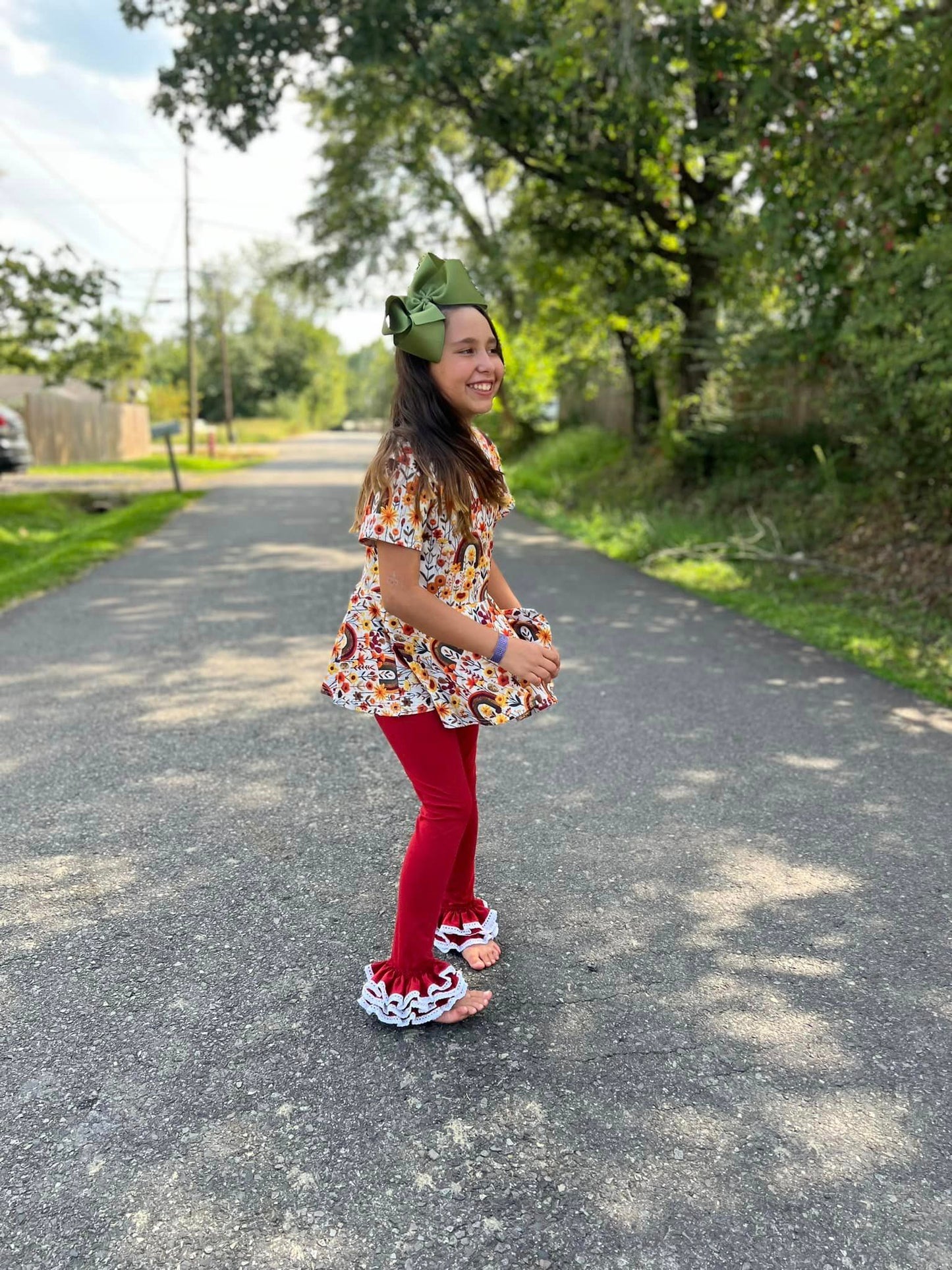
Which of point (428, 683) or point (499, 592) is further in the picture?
point (499, 592)

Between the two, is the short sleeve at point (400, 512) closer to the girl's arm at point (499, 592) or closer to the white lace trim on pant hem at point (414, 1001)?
the girl's arm at point (499, 592)

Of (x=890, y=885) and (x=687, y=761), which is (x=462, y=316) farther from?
(x=687, y=761)

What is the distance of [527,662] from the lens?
2416 mm

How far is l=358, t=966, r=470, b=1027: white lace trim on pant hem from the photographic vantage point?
2586 mm

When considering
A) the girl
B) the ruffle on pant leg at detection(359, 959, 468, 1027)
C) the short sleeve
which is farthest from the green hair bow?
the ruffle on pant leg at detection(359, 959, 468, 1027)

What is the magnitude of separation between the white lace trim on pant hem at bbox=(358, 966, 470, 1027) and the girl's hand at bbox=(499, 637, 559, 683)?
843mm

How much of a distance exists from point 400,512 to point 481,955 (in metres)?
1.35

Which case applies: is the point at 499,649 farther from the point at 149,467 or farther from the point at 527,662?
the point at 149,467

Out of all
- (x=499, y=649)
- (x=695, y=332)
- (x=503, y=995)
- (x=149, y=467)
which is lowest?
(x=149, y=467)

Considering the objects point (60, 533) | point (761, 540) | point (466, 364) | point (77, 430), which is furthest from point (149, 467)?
point (466, 364)

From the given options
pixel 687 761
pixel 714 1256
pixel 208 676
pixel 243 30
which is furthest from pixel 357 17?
pixel 714 1256

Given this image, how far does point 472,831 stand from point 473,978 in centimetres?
41

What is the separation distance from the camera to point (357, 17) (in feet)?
37.9

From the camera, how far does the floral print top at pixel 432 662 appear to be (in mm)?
2496
